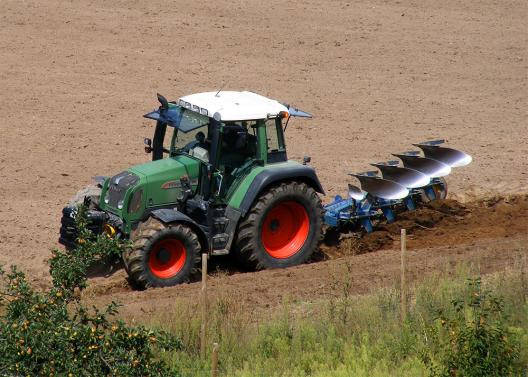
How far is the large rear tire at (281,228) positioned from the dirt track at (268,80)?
0.33 metres

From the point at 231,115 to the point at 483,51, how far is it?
14.2 metres

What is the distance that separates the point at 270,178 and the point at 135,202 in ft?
5.80

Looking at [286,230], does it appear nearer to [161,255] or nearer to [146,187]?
[161,255]

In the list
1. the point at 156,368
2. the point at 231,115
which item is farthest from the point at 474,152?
the point at 156,368

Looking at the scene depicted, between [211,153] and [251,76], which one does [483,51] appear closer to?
[251,76]

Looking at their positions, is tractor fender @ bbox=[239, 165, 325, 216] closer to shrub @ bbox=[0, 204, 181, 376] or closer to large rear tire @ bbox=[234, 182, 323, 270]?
large rear tire @ bbox=[234, 182, 323, 270]

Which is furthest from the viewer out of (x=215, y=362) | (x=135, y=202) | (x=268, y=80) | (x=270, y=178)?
(x=268, y=80)

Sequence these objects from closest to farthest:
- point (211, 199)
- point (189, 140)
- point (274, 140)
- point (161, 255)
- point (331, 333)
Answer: point (331, 333) → point (161, 255) → point (211, 199) → point (274, 140) → point (189, 140)

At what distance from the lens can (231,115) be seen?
14.4 m

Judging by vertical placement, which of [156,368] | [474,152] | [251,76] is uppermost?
[251,76]

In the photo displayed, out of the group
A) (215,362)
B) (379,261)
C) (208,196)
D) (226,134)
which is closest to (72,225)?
(208,196)

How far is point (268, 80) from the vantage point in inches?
934

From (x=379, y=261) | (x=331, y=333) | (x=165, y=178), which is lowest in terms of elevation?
(x=331, y=333)

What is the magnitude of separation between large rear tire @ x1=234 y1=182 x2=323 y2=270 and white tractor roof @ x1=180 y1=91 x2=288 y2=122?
1004mm
